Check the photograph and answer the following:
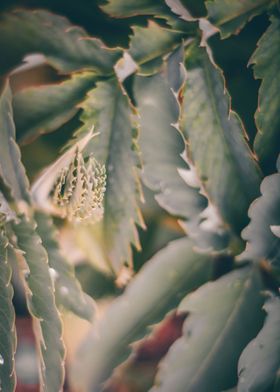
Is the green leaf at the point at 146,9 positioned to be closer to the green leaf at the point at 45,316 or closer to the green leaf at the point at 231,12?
the green leaf at the point at 231,12

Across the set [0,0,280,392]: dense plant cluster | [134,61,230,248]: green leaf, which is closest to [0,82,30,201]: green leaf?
[0,0,280,392]: dense plant cluster

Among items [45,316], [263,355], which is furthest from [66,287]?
[263,355]

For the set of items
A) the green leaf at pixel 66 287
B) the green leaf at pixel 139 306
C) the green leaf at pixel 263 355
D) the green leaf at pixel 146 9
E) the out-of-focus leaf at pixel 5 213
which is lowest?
the green leaf at pixel 263 355

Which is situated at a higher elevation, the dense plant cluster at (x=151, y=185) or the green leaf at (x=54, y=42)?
the green leaf at (x=54, y=42)

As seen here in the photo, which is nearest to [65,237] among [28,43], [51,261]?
[51,261]

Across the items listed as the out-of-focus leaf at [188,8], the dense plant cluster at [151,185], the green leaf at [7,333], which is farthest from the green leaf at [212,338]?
the out-of-focus leaf at [188,8]

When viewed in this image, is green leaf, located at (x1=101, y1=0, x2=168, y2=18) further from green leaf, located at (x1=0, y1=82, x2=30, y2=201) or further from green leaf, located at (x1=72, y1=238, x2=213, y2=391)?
green leaf, located at (x1=72, y1=238, x2=213, y2=391)

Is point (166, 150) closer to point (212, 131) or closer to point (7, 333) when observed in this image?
point (212, 131)
